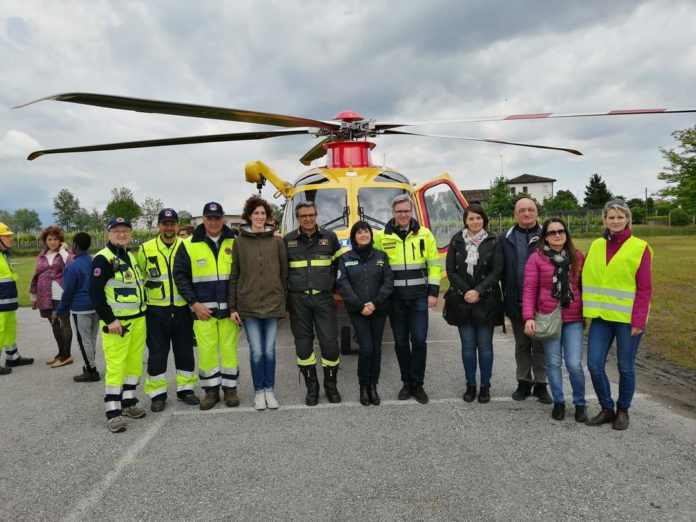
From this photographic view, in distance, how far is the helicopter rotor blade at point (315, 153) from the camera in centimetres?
772

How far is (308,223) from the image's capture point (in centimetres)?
420

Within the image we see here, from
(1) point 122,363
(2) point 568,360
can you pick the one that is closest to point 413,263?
(2) point 568,360

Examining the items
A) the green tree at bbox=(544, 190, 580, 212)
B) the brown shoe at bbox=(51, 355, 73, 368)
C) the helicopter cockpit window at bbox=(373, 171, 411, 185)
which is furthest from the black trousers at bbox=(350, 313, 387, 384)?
the green tree at bbox=(544, 190, 580, 212)

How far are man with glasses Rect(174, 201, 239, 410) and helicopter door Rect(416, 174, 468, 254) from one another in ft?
10.6

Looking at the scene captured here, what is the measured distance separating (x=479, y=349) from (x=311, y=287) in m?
1.70

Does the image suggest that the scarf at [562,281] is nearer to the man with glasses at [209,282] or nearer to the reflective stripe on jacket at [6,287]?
the man with glasses at [209,282]

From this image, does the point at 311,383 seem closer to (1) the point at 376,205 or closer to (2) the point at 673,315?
(1) the point at 376,205

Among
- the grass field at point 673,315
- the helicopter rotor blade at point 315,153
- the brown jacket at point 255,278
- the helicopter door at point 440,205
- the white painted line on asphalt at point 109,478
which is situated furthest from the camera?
the helicopter rotor blade at point 315,153

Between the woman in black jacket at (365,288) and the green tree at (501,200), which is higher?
the green tree at (501,200)

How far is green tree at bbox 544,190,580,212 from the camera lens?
54.8 meters

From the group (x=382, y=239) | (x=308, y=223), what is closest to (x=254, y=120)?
(x=308, y=223)

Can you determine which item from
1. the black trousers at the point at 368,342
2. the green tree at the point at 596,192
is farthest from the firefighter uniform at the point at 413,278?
the green tree at the point at 596,192

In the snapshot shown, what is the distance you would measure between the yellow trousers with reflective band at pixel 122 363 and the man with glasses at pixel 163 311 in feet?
0.40

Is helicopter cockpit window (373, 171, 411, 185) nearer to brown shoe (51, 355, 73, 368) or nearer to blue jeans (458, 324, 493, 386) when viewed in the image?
blue jeans (458, 324, 493, 386)
